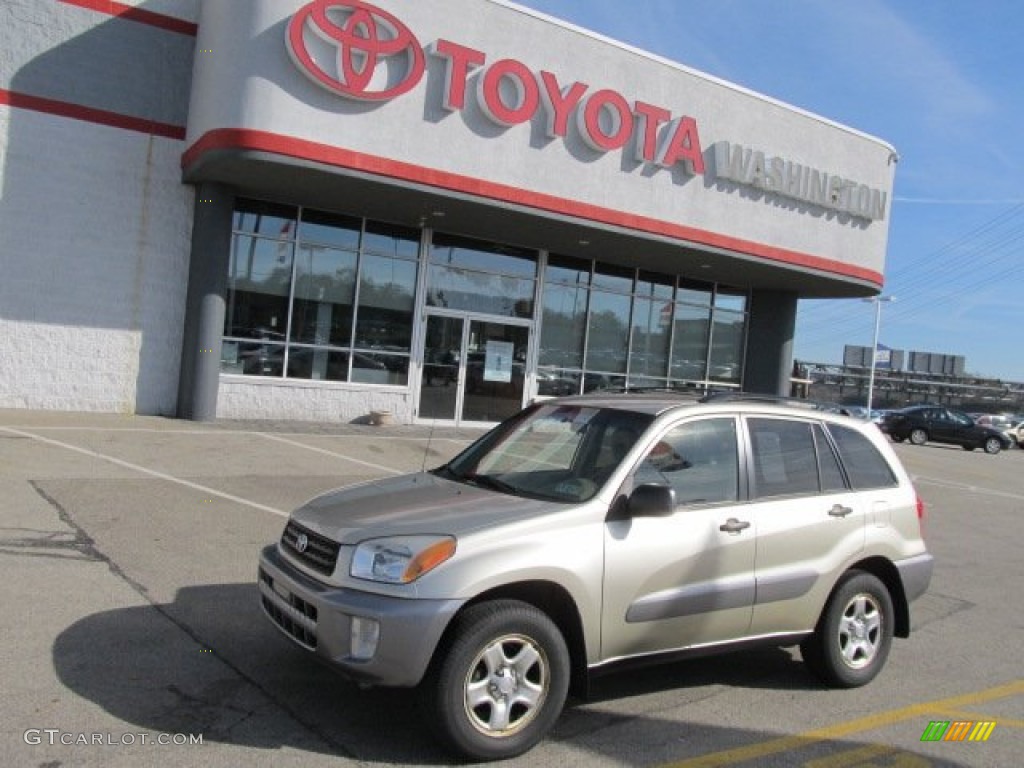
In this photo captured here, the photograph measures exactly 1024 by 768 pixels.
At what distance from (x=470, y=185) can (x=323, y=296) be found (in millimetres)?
3549

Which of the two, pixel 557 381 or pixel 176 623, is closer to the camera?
pixel 176 623

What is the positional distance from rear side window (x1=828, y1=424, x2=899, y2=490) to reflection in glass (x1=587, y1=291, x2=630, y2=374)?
13579 millimetres

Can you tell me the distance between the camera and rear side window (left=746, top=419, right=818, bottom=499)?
16.6 ft

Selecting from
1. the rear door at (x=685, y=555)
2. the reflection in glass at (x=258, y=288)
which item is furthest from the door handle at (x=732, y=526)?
the reflection in glass at (x=258, y=288)

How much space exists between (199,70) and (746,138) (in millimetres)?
10396

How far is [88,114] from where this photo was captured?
14.0 meters

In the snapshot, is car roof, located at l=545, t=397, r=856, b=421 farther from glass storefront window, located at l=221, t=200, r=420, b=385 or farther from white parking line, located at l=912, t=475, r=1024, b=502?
white parking line, located at l=912, t=475, r=1024, b=502

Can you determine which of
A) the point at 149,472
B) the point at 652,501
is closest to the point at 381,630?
the point at 652,501

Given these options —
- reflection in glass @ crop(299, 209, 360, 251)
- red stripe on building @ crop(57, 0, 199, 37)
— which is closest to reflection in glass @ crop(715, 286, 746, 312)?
reflection in glass @ crop(299, 209, 360, 251)

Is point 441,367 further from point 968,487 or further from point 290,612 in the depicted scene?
point 290,612

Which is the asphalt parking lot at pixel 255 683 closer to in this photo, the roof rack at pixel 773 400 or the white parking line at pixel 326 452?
the roof rack at pixel 773 400

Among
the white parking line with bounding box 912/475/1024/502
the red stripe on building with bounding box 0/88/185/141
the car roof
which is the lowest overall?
the white parking line with bounding box 912/475/1024/502

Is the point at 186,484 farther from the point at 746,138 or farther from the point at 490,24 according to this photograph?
the point at 746,138

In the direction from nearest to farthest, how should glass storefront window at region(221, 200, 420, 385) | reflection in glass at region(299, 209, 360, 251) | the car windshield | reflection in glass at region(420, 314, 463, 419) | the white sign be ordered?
the car windshield < glass storefront window at region(221, 200, 420, 385) < reflection in glass at region(299, 209, 360, 251) < reflection in glass at region(420, 314, 463, 419) < the white sign
